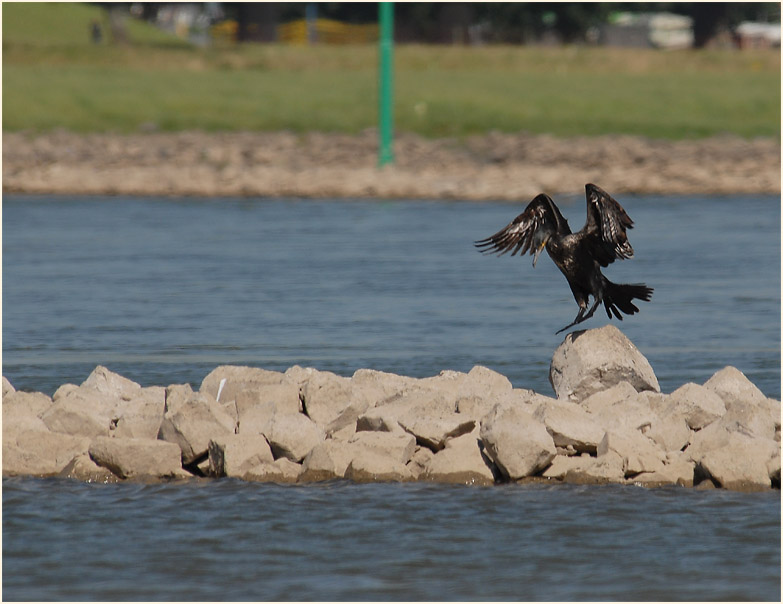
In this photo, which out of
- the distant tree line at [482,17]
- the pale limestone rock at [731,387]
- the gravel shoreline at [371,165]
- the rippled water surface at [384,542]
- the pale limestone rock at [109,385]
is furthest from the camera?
the distant tree line at [482,17]

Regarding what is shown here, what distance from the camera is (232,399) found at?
8.80 meters

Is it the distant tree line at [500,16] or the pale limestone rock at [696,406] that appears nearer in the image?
the pale limestone rock at [696,406]

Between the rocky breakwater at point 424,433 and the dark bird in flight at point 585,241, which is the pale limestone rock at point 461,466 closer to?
the rocky breakwater at point 424,433

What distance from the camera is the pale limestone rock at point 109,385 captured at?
8938 mm

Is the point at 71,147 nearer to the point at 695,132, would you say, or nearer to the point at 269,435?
the point at 695,132

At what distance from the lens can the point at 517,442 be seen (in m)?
7.71

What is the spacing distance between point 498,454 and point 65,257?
37.9 ft

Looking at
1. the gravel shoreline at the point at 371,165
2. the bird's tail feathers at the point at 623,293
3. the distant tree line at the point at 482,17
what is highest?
the distant tree line at the point at 482,17

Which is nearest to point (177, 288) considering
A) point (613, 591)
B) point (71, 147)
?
point (613, 591)

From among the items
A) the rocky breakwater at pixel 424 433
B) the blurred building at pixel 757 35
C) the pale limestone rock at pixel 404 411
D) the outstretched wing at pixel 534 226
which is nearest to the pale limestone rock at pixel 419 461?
the rocky breakwater at pixel 424 433

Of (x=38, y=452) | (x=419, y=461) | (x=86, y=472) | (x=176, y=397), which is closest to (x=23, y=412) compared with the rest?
(x=38, y=452)

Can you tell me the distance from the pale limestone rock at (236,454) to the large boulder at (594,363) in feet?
6.29

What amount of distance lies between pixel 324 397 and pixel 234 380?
681mm

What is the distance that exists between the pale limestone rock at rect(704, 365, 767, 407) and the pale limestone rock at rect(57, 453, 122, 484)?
355cm
